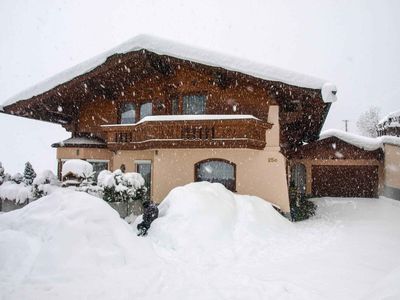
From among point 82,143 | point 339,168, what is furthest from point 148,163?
point 339,168

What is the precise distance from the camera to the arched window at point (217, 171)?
12531 millimetres

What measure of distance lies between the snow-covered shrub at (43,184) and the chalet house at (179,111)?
2.53 metres

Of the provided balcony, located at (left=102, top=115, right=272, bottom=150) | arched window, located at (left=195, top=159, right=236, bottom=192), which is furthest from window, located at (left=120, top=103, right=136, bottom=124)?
arched window, located at (left=195, top=159, right=236, bottom=192)

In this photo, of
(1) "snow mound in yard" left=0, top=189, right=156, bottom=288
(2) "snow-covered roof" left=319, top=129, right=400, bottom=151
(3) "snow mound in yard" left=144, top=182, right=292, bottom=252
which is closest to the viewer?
(1) "snow mound in yard" left=0, top=189, right=156, bottom=288

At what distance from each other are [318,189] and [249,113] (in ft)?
38.1

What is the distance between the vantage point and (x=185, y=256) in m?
6.94

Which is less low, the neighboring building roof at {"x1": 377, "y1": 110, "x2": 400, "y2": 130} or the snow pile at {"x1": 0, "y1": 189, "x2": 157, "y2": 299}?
the neighboring building roof at {"x1": 377, "y1": 110, "x2": 400, "y2": 130}

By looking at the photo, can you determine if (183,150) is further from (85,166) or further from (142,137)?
(85,166)

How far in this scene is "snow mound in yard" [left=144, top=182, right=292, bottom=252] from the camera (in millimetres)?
7777

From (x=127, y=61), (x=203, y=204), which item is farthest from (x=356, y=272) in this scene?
(x=127, y=61)

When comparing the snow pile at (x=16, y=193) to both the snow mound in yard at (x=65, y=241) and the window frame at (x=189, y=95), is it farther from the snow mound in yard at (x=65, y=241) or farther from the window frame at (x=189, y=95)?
the window frame at (x=189, y=95)

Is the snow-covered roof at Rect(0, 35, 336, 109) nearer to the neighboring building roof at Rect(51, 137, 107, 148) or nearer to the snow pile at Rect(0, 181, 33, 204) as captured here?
the neighboring building roof at Rect(51, 137, 107, 148)

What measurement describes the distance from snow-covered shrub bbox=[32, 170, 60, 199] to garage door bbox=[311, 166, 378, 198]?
1660 centimetres

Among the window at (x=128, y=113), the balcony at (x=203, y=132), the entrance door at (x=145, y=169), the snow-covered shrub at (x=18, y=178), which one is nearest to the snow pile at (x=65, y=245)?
the balcony at (x=203, y=132)
